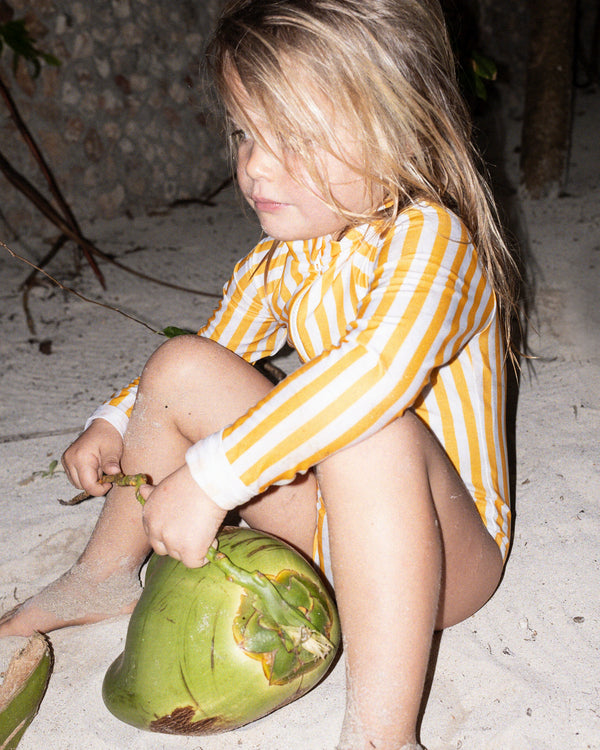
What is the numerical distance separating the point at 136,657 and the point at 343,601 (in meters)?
0.29

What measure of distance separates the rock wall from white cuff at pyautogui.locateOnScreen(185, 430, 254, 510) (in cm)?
274

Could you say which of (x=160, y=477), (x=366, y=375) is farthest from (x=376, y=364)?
(x=160, y=477)

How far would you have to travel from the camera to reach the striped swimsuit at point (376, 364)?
82cm

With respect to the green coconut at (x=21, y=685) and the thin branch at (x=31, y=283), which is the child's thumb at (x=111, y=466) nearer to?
the green coconut at (x=21, y=685)

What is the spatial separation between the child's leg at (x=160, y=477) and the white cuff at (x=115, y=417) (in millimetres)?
75

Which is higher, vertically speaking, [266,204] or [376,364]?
[266,204]

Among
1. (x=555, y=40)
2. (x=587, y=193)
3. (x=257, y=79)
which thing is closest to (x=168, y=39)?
(x=555, y=40)

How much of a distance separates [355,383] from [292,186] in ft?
0.96

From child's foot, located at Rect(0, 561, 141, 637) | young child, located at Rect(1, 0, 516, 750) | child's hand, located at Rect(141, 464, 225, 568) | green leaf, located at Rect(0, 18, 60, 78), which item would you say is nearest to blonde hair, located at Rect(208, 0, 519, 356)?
young child, located at Rect(1, 0, 516, 750)

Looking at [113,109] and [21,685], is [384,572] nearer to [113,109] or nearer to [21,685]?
[21,685]

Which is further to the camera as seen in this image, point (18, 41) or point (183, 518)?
point (18, 41)

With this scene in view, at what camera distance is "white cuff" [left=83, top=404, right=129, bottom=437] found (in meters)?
1.16

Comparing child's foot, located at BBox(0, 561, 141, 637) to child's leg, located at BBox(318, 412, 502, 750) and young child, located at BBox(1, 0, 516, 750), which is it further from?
child's leg, located at BBox(318, 412, 502, 750)

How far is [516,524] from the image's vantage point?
135 centimetres
